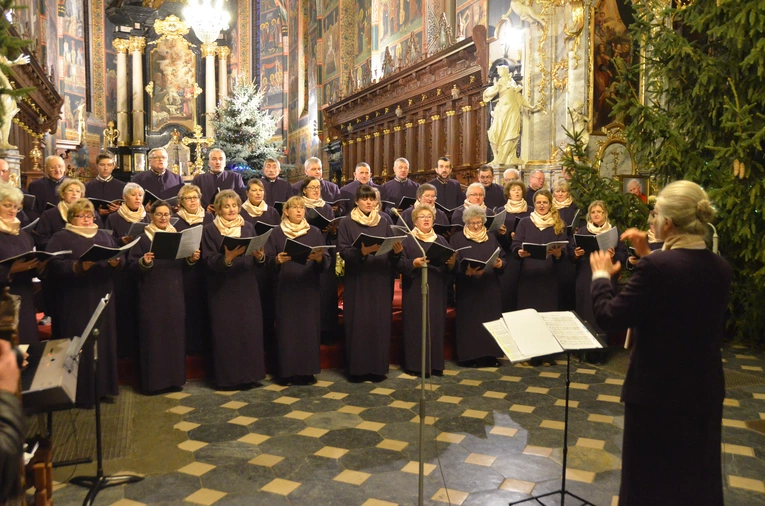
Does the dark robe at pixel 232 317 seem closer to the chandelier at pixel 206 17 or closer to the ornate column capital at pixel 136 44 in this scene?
the chandelier at pixel 206 17

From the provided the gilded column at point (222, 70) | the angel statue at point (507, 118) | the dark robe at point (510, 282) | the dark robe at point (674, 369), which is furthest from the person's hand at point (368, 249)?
the gilded column at point (222, 70)

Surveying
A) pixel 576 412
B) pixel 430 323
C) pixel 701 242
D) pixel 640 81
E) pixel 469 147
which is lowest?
pixel 576 412

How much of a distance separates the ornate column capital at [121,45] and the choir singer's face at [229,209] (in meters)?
22.7

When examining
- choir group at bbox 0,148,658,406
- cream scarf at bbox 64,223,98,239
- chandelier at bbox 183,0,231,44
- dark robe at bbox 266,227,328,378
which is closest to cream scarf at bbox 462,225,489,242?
choir group at bbox 0,148,658,406

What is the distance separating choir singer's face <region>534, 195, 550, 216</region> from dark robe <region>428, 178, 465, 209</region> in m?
2.56

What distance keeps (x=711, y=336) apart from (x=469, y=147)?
10225 mm

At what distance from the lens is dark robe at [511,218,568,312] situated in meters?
7.07

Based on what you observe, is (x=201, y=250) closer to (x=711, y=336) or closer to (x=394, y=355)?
(x=394, y=355)

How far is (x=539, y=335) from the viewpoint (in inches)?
132

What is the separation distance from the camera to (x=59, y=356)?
3.07m

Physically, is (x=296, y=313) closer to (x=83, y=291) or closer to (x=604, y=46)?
(x=83, y=291)

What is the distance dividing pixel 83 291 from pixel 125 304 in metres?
0.84

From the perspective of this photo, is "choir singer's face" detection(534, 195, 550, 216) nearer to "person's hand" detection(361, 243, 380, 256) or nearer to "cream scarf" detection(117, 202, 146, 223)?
"person's hand" detection(361, 243, 380, 256)

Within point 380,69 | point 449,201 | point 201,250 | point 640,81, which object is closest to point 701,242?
point 201,250
